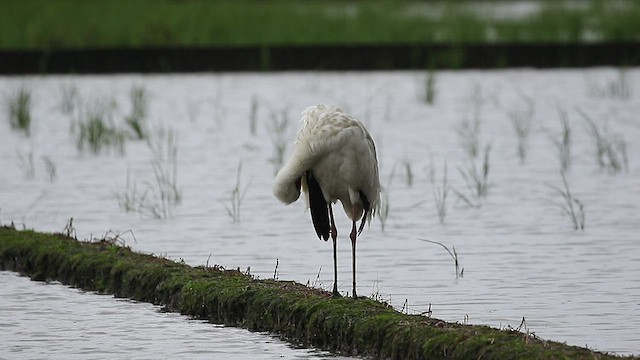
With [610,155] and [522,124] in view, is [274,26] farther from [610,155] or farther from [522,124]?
[610,155]

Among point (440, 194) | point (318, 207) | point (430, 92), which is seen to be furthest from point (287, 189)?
point (430, 92)

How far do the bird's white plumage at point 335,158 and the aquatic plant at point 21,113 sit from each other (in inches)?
363

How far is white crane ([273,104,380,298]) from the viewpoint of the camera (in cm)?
693

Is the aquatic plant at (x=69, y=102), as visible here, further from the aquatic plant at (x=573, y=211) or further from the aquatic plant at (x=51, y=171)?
the aquatic plant at (x=573, y=211)

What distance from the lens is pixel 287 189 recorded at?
7199 millimetres

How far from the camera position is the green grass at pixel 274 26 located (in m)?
25.2

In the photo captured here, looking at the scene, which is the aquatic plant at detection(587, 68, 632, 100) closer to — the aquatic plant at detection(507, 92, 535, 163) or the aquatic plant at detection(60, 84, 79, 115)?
the aquatic plant at detection(507, 92, 535, 163)

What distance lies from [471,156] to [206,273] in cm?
681

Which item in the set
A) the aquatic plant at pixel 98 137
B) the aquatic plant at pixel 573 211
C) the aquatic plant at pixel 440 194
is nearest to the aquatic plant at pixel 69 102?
the aquatic plant at pixel 98 137

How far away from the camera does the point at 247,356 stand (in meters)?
6.43

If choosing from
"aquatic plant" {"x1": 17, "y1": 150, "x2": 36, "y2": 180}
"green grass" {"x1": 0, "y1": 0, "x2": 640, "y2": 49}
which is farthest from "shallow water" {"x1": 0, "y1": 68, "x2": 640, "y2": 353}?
A: "green grass" {"x1": 0, "y1": 0, "x2": 640, "y2": 49}

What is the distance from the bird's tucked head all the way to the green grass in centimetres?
1757

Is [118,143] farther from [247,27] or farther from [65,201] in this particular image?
[247,27]

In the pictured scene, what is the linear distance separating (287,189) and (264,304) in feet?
2.23
